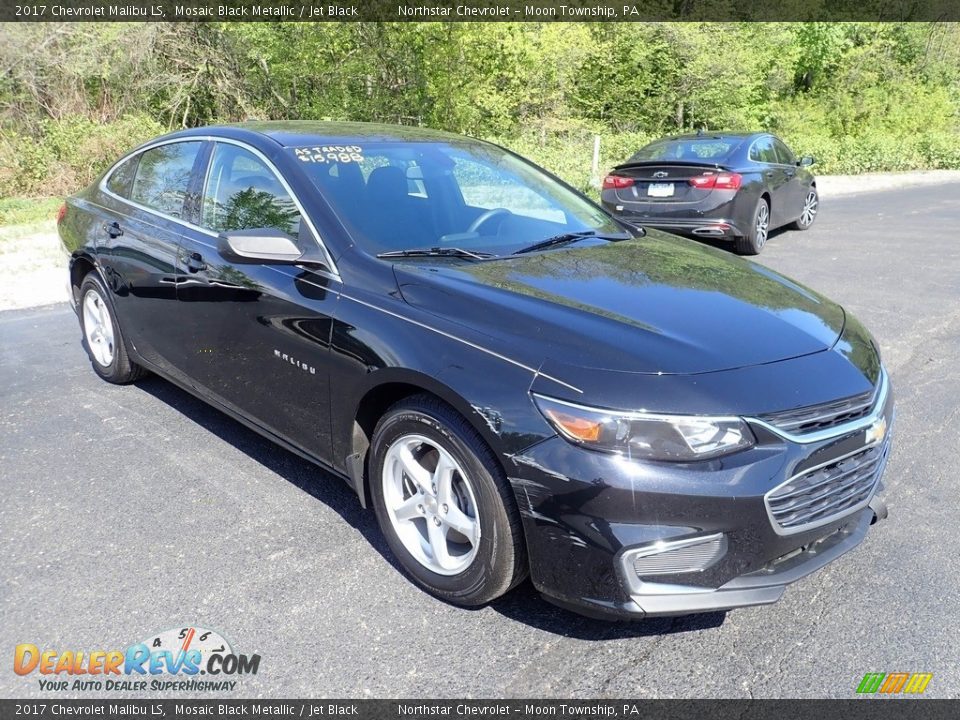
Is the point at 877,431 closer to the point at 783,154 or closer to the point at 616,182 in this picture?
the point at 616,182

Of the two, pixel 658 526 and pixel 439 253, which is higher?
pixel 439 253

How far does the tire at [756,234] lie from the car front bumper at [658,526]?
7475mm

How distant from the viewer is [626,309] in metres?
2.92

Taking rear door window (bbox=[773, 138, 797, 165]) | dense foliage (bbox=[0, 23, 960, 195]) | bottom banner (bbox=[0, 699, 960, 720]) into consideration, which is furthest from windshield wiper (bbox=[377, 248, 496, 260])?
dense foliage (bbox=[0, 23, 960, 195])

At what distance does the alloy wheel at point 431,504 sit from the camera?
9.18 feet

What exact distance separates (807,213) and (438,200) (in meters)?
9.80

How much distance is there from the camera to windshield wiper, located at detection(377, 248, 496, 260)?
10.7 feet

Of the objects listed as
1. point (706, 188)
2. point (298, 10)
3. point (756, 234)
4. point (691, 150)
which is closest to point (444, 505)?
point (706, 188)

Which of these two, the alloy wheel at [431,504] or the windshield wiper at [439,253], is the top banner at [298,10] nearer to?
the windshield wiper at [439,253]

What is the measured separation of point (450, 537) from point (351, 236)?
1258mm

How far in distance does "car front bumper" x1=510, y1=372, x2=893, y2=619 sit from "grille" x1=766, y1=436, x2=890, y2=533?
0.07ft

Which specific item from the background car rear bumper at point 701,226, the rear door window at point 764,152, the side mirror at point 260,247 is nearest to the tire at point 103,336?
the side mirror at point 260,247

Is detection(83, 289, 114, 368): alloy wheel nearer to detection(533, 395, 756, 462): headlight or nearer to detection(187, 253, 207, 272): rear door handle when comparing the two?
detection(187, 253, 207, 272): rear door handle

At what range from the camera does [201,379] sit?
13.0ft
